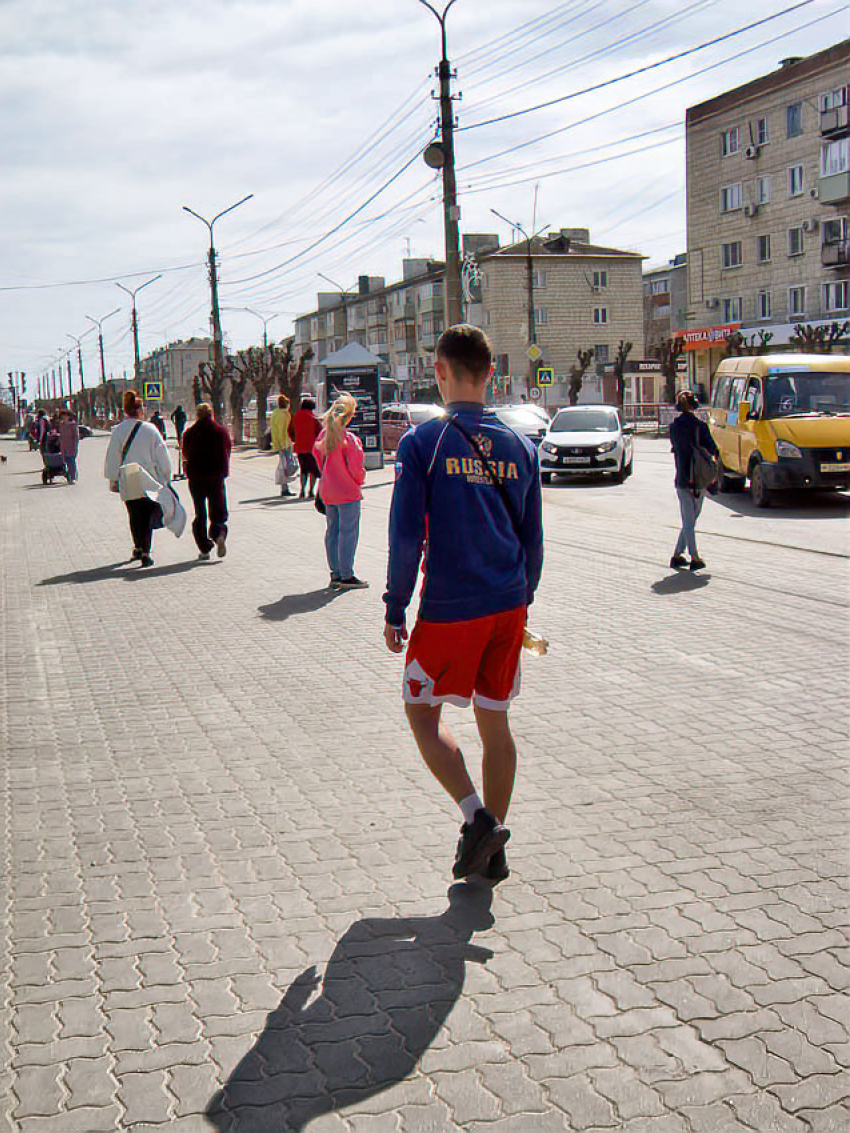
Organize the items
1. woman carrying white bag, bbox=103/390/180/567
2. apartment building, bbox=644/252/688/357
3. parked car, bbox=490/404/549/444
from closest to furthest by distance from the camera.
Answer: woman carrying white bag, bbox=103/390/180/567, parked car, bbox=490/404/549/444, apartment building, bbox=644/252/688/357

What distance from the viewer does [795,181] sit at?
51.0 meters

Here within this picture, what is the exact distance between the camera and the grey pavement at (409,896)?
290cm

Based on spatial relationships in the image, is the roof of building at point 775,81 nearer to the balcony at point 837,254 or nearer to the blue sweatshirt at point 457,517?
the balcony at point 837,254

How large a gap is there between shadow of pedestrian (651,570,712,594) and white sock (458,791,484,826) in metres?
6.47

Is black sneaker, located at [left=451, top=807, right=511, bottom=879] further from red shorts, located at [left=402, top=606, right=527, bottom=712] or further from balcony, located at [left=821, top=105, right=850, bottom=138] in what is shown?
balcony, located at [left=821, top=105, right=850, bottom=138]

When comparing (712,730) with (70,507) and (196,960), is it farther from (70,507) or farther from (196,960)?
(70,507)

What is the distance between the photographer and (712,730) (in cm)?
598

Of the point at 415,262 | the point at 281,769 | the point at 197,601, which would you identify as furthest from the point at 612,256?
the point at 281,769

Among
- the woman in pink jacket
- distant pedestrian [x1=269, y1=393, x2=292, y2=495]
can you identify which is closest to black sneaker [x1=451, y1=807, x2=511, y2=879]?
the woman in pink jacket

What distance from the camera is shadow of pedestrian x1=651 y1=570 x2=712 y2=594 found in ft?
34.2

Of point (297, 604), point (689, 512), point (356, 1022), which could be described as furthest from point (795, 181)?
point (356, 1022)

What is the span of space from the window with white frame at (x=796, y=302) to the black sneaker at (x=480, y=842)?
165ft

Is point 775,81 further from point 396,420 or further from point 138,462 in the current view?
point 138,462

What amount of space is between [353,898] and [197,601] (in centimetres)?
689
